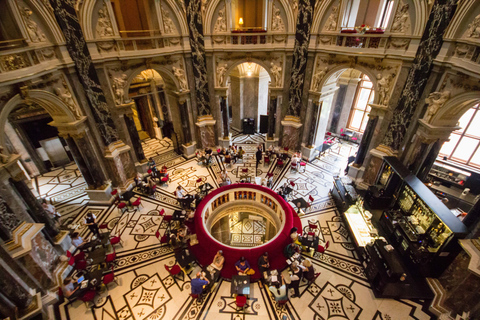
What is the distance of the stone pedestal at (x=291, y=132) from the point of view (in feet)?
48.9

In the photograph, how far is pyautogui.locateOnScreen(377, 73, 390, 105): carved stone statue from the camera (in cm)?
1057

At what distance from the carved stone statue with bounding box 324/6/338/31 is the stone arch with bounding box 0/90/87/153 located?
1278cm

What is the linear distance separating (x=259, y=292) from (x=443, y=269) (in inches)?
250

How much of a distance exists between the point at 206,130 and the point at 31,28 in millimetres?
9627

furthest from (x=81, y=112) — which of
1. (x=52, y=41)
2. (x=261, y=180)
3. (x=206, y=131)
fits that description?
(x=261, y=180)

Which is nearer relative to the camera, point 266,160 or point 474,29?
point 474,29

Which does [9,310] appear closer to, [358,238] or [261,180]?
[261,180]

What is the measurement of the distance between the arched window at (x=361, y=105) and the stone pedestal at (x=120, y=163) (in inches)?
640

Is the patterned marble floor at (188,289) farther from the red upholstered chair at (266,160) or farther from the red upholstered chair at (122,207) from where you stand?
the red upholstered chair at (266,160)

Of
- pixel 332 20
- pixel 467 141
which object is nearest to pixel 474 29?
pixel 332 20

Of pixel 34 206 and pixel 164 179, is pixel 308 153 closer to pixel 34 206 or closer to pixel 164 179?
pixel 164 179

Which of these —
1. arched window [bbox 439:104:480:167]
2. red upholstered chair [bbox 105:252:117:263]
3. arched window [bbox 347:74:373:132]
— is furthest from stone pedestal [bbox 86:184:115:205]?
arched window [bbox 439:104:480:167]

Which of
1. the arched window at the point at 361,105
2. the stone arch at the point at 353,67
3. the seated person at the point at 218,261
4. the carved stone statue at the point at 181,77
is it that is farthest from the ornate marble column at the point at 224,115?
the arched window at the point at 361,105

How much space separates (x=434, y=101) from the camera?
8.97m
